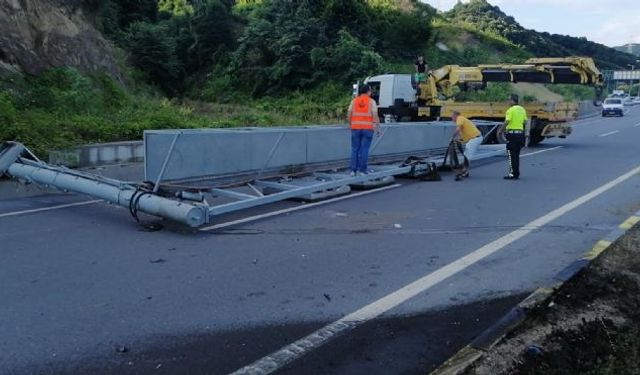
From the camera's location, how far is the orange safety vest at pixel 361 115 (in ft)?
35.6

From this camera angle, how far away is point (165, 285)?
5480mm

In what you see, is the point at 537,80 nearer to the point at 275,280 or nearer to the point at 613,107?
the point at 275,280

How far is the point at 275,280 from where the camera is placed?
18.6 ft

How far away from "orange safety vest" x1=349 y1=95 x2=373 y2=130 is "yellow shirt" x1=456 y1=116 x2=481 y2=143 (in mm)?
3204

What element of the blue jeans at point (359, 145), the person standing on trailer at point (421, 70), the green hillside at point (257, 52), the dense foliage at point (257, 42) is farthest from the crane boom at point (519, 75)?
the dense foliage at point (257, 42)

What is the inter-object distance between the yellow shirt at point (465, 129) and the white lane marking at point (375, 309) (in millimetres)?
5272

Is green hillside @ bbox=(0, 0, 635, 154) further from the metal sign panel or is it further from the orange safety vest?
the orange safety vest

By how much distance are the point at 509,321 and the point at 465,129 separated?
31.2 ft

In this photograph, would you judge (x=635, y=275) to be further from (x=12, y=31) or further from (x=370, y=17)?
(x=370, y=17)

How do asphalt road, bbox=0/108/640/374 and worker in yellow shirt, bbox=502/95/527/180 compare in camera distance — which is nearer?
asphalt road, bbox=0/108/640/374

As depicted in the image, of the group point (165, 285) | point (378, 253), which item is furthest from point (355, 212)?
point (165, 285)

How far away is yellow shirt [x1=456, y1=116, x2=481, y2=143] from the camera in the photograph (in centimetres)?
1329

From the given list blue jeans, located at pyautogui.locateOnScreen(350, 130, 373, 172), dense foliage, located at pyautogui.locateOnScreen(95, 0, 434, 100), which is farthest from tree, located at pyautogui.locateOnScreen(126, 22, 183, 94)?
blue jeans, located at pyautogui.locateOnScreen(350, 130, 373, 172)

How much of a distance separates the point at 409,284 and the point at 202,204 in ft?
10.2
